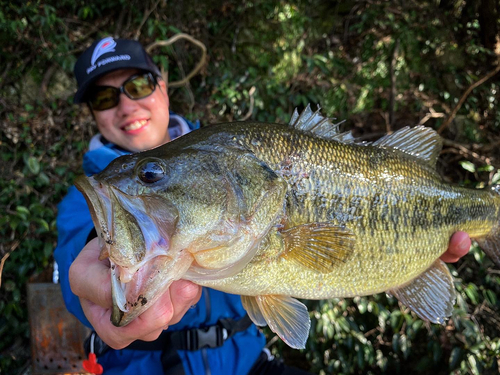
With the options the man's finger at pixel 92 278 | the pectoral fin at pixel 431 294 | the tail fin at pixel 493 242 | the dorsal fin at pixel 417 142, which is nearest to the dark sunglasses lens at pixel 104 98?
the man's finger at pixel 92 278

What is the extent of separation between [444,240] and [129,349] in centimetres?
152

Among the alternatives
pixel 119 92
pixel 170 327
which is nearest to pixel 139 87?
pixel 119 92

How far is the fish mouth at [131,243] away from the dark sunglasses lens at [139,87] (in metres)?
1.23

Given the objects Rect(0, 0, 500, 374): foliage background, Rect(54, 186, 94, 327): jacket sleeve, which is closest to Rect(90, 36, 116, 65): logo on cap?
Rect(54, 186, 94, 327): jacket sleeve

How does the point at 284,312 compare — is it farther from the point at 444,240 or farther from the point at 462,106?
the point at 462,106

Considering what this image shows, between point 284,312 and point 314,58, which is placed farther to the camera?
point 314,58

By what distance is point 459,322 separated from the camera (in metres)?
2.49

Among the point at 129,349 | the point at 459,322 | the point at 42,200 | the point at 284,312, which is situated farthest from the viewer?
the point at 42,200

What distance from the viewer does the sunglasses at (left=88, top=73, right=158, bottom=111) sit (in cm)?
185

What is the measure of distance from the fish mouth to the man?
11 centimetres

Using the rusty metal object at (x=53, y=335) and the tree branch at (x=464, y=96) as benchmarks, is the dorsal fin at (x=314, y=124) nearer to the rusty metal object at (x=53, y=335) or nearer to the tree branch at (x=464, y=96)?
the rusty metal object at (x=53, y=335)

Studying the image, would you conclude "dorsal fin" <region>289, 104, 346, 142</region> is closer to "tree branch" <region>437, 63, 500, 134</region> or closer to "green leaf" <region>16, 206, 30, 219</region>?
"tree branch" <region>437, 63, 500, 134</region>

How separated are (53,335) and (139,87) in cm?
182

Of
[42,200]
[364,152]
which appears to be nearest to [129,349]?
[364,152]
